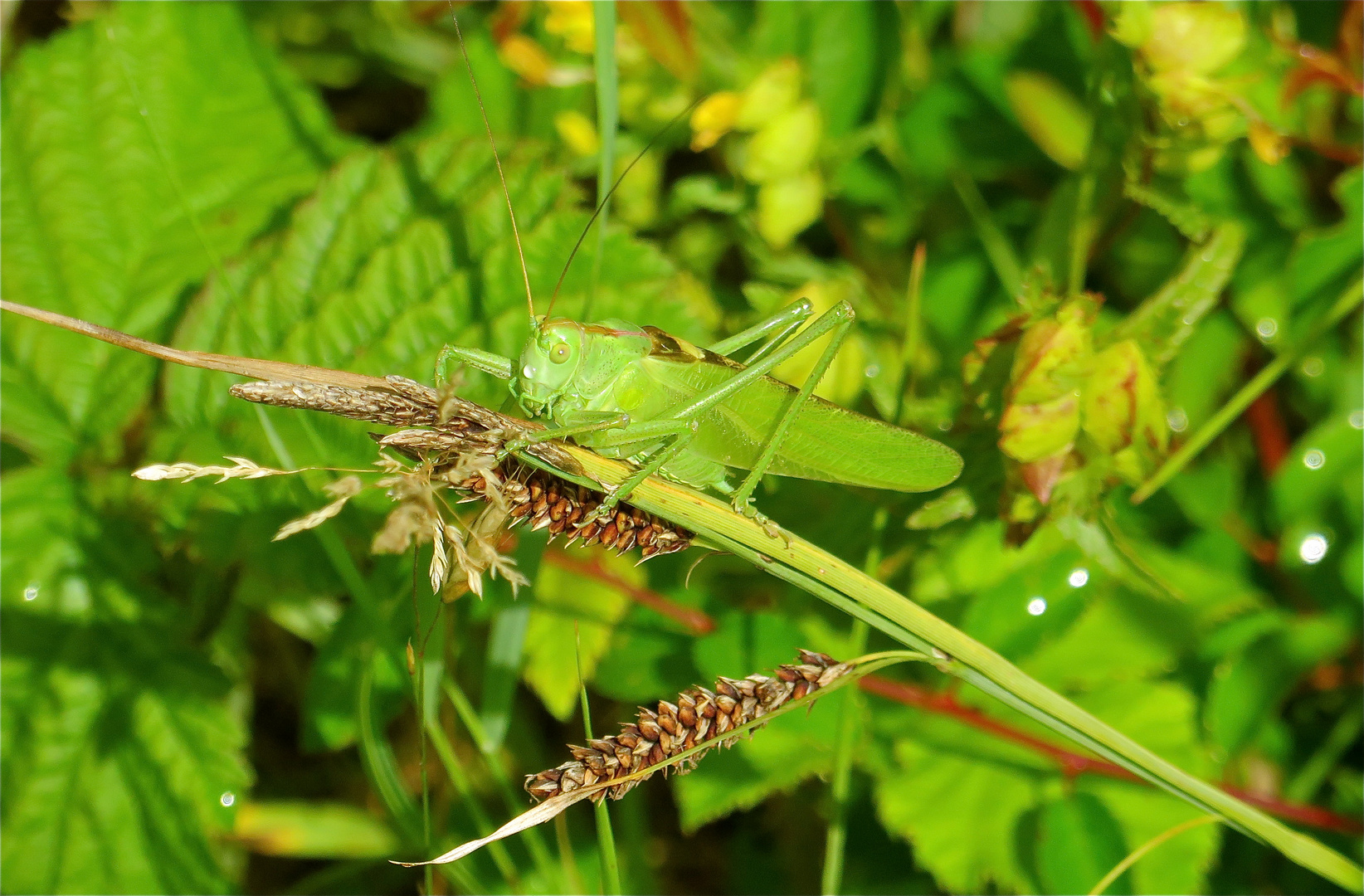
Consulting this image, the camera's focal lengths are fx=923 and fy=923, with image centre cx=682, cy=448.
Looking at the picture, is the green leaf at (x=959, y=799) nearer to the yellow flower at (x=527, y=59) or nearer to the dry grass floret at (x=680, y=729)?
the dry grass floret at (x=680, y=729)

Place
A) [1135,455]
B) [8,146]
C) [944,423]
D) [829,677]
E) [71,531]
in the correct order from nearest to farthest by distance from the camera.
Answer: [829,677] → [1135,455] → [944,423] → [71,531] → [8,146]

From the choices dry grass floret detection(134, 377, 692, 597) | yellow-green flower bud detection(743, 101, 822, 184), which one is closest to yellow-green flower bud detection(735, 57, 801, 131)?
yellow-green flower bud detection(743, 101, 822, 184)

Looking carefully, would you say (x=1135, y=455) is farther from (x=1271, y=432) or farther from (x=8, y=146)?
(x=8, y=146)

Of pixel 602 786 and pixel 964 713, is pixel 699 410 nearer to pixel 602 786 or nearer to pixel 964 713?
pixel 602 786

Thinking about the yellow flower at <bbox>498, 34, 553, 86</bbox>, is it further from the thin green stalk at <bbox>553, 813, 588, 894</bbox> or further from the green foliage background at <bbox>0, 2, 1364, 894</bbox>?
the thin green stalk at <bbox>553, 813, 588, 894</bbox>

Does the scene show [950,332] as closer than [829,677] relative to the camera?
No

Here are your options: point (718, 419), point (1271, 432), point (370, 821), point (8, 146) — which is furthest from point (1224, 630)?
point (8, 146)

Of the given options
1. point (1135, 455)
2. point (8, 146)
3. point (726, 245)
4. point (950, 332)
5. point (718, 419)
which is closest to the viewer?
point (1135, 455)

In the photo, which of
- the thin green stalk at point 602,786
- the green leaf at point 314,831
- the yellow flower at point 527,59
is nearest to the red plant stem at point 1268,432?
the thin green stalk at point 602,786

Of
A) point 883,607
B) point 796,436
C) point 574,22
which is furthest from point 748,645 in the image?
point 574,22
